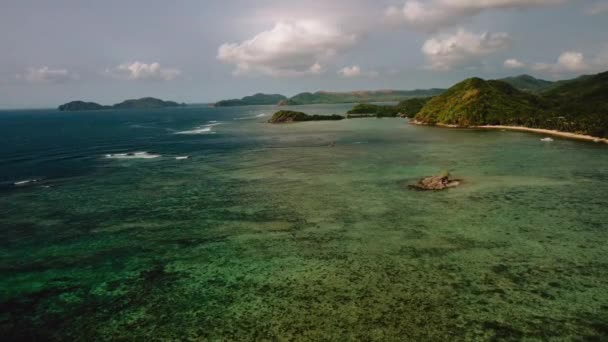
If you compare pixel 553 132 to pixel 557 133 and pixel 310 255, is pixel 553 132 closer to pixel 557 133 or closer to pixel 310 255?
pixel 557 133

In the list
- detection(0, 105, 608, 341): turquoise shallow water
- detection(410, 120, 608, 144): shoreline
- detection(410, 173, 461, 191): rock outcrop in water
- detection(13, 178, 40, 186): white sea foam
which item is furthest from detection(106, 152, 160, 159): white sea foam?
detection(410, 120, 608, 144): shoreline

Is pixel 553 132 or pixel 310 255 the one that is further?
pixel 553 132

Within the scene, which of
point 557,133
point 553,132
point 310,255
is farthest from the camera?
point 553,132

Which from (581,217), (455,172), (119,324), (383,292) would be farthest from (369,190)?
(119,324)

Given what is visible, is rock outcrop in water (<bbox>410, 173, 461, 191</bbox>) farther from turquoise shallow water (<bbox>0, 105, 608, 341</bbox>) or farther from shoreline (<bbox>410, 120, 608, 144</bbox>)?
shoreline (<bbox>410, 120, 608, 144</bbox>)

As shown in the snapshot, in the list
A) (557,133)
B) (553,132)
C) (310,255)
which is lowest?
(310,255)

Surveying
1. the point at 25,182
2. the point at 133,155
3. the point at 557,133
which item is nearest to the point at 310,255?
the point at 25,182

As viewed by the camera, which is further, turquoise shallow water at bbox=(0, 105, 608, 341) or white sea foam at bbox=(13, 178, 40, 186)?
white sea foam at bbox=(13, 178, 40, 186)

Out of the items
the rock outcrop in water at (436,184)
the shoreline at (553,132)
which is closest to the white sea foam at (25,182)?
the rock outcrop in water at (436,184)

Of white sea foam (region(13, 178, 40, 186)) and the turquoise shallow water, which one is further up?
white sea foam (region(13, 178, 40, 186))

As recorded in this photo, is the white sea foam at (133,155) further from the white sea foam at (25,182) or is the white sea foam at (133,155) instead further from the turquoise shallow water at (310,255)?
the white sea foam at (25,182)
